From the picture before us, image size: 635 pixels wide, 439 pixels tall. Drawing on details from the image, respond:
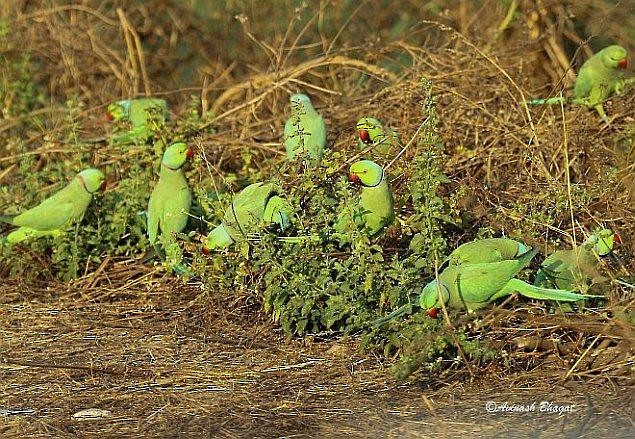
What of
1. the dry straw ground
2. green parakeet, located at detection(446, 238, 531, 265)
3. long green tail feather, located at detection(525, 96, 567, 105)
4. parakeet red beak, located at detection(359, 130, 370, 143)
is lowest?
the dry straw ground

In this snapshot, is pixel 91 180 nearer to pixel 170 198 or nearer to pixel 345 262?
pixel 170 198

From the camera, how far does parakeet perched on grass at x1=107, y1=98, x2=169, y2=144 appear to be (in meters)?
5.19

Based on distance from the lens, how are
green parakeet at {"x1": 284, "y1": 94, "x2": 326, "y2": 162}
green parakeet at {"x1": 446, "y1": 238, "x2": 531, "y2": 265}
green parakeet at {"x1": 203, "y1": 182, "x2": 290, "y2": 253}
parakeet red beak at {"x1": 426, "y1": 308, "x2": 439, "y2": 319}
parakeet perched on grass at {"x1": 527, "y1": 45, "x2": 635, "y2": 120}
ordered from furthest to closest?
parakeet perched on grass at {"x1": 527, "y1": 45, "x2": 635, "y2": 120}, green parakeet at {"x1": 284, "y1": 94, "x2": 326, "y2": 162}, green parakeet at {"x1": 203, "y1": 182, "x2": 290, "y2": 253}, green parakeet at {"x1": 446, "y1": 238, "x2": 531, "y2": 265}, parakeet red beak at {"x1": 426, "y1": 308, "x2": 439, "y2": 319}

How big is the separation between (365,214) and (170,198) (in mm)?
971

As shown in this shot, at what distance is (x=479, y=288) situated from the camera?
11.8ft

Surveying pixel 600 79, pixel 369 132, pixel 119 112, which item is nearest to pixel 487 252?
pixel 369 132

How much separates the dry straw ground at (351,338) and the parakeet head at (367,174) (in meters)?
0.49

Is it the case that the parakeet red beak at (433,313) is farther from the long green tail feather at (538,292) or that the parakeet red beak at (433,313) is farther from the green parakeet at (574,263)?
the green parakeet at (574,263)

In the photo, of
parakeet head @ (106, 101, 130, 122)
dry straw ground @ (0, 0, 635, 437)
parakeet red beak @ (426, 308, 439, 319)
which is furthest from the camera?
parakeet head @ (106, 101, 130, 122)

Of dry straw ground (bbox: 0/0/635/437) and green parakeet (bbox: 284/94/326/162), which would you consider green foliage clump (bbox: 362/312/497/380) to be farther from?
green parakeet (bbox: 284/94/326/162)

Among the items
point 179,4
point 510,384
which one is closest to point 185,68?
point 179,4

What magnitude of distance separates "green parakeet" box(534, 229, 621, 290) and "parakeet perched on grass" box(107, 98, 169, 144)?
7.09 feet

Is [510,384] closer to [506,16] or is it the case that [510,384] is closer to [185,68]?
[506,16]

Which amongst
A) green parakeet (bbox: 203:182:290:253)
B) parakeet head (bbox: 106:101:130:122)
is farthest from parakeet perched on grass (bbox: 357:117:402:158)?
parakeet head (bbox: 106:101:130:122)
